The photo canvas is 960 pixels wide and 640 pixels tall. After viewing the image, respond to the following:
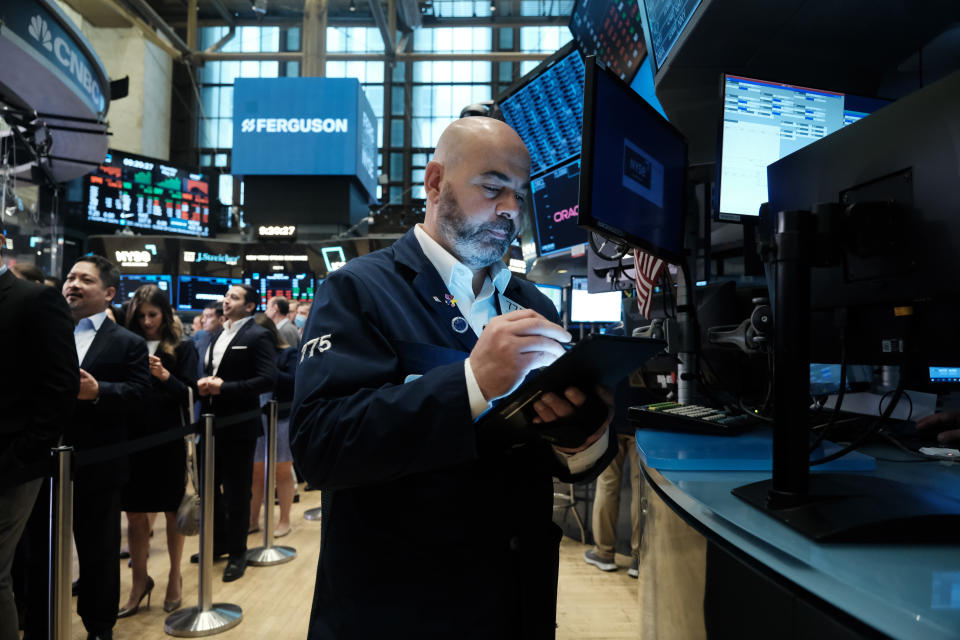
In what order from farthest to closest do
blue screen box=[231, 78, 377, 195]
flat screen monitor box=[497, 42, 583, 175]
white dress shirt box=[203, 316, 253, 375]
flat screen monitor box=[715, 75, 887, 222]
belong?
blue screen box=[231, 78, 377, 195]
white dress shirt box=[203, 316, 253, 375]
flat screen monitor box=[497, 42, 583, 175]
flat screen monitor box=[715, 75, 887, 222]

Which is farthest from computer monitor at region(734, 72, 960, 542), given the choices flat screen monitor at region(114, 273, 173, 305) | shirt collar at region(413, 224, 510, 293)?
flat screen monitor at region(114, 273, 173, 305)

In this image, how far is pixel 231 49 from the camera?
17547 mm

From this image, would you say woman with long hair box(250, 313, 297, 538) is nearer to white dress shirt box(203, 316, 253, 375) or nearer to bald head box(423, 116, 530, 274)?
white dress shirt box(203, 316, 253, 375)

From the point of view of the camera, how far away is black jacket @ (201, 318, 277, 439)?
3729 millimetres

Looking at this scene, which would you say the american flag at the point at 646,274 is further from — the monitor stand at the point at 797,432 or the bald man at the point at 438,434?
the monitor stand at the point at 797,432

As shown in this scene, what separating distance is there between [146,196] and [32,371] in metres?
11.9

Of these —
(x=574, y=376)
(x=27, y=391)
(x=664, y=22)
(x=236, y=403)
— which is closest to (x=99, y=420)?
(x=27, y=391)

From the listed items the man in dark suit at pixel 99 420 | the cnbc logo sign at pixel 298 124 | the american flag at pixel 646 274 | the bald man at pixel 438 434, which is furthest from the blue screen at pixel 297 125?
the bald man at pixel 438 434

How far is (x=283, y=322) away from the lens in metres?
5.50

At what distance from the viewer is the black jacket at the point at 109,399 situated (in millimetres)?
2686

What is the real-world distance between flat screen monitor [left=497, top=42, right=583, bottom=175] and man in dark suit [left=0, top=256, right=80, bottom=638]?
2.33 m

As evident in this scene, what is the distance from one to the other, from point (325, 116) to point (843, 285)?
11.7m

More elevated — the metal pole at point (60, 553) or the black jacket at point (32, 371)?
the black jacket at point (32, 371)

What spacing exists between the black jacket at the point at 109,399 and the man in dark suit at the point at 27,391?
0.49 metres
